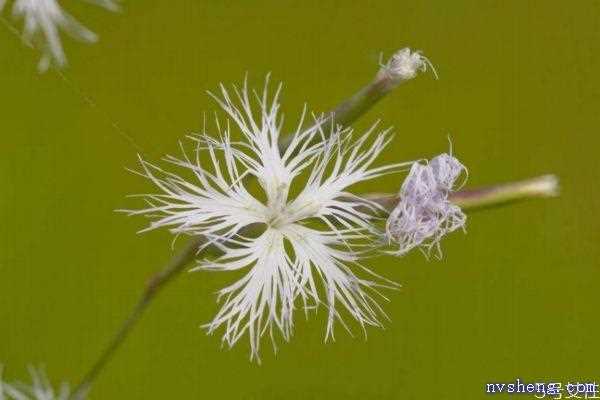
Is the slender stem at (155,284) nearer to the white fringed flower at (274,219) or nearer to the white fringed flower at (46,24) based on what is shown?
the white fringed flower at (274,219)

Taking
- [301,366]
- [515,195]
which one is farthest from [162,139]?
[515,195]

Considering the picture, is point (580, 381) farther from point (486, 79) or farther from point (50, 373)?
point (50, 373)

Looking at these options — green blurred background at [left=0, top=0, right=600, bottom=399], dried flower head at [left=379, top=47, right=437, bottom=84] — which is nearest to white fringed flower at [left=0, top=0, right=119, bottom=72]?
green blurred background at [left=0, top=0, right=600, bottom=399]

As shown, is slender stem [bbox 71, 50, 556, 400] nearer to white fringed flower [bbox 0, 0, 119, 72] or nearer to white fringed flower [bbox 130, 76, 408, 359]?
white fringed flower [bbox 130, 76, 408, 359]

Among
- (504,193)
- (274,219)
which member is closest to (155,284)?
(274,219)

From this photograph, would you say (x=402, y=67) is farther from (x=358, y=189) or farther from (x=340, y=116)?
(x=358, y=189)
